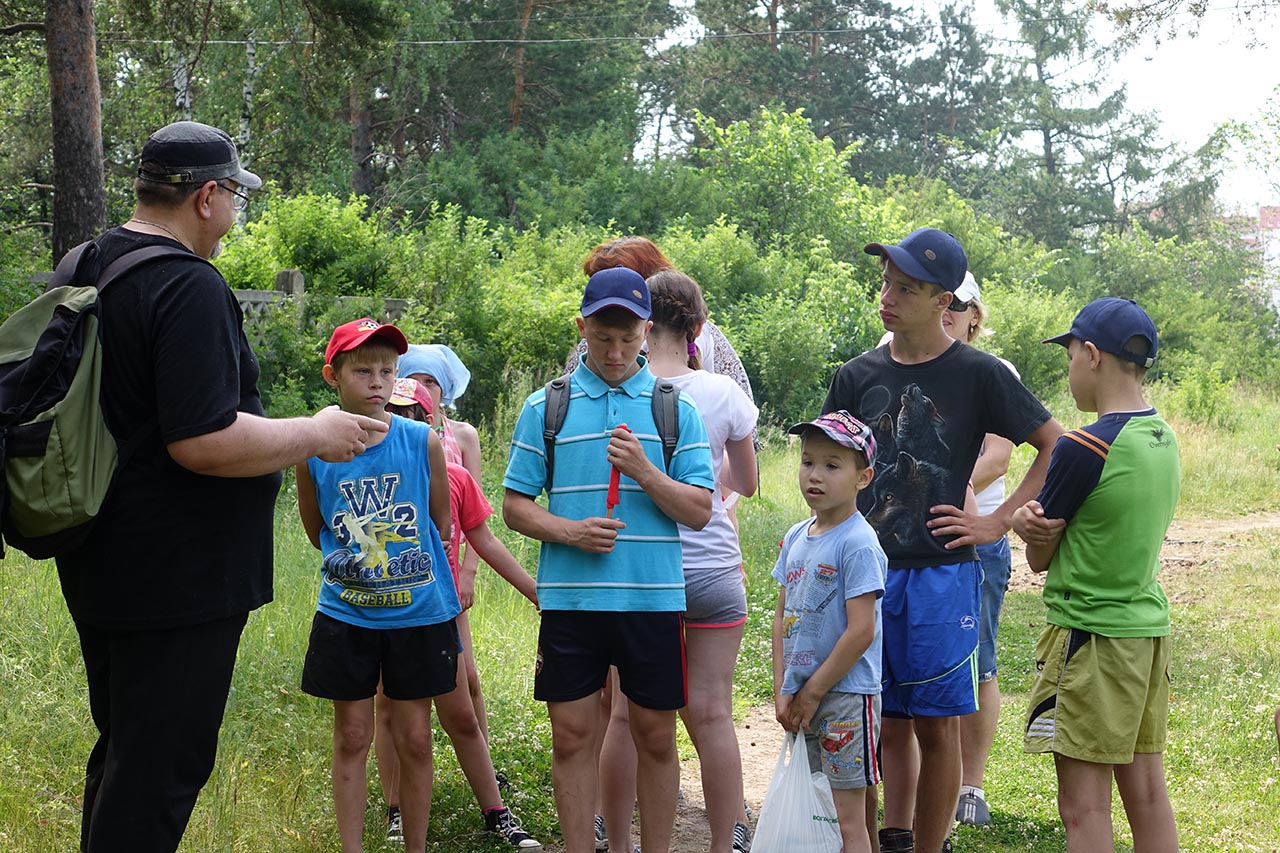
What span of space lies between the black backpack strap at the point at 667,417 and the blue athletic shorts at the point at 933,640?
33.8 inches

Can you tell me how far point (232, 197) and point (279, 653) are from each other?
3.10 m

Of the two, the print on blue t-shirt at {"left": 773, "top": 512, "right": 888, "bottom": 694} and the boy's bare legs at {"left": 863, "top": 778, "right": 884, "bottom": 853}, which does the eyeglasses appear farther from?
the boy's bare legs at {"left": 863, "top": 778, "right": 884, "bottom": 853}

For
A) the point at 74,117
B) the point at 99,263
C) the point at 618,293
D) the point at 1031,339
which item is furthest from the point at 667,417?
the point at 1031,339

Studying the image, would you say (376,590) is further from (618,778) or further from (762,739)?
(762,739)

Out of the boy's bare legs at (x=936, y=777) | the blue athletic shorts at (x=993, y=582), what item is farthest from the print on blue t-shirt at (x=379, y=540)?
the blue athletic shorts at (x=993, y=582)

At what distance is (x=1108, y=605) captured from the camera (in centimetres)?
363

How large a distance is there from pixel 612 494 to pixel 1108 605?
154 cm

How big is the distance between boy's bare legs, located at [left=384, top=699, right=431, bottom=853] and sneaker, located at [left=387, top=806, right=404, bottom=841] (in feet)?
1.68

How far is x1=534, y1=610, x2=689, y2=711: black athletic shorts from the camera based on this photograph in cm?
371

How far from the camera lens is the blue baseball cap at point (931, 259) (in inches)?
158

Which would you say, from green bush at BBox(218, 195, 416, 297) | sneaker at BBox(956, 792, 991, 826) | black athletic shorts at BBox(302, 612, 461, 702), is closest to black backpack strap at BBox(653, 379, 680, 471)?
black athletic shorts at BBox(302, 612, 461, 702)

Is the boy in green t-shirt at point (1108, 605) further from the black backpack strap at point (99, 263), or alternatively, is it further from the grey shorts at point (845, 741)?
the black backpack strap at point (99, 263)

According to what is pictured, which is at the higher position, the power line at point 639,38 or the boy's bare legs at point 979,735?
the power line at point 639,38

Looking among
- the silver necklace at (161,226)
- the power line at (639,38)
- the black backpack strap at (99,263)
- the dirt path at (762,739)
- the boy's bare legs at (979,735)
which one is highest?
the power line at (639,38)
